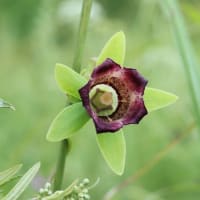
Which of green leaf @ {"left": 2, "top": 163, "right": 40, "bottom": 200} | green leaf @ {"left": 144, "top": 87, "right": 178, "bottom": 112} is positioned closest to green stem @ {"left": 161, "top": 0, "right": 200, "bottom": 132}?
green leaf @ {"left": 144, "top": 87, "right": 178, "bottom": 112}

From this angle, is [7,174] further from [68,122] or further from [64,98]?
[64,98]

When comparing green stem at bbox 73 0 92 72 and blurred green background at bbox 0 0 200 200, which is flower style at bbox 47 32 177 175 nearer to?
green stem at bbox 73 0 92 72

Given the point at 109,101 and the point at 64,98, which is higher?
the point at 64,98

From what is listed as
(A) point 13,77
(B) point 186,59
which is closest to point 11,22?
(A) point 13,77

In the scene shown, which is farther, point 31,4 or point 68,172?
point 31,4

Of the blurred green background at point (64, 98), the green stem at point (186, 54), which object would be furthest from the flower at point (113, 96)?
the blurred green background at point (64, 98)

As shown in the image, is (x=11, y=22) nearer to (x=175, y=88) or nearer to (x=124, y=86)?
(x=175, y=88)

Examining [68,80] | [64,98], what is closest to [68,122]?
[68,80]

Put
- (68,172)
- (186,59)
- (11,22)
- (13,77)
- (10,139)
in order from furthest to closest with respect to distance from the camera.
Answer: (11,22)
(13,77)
(10,139)
(68,172)
(186,59)
